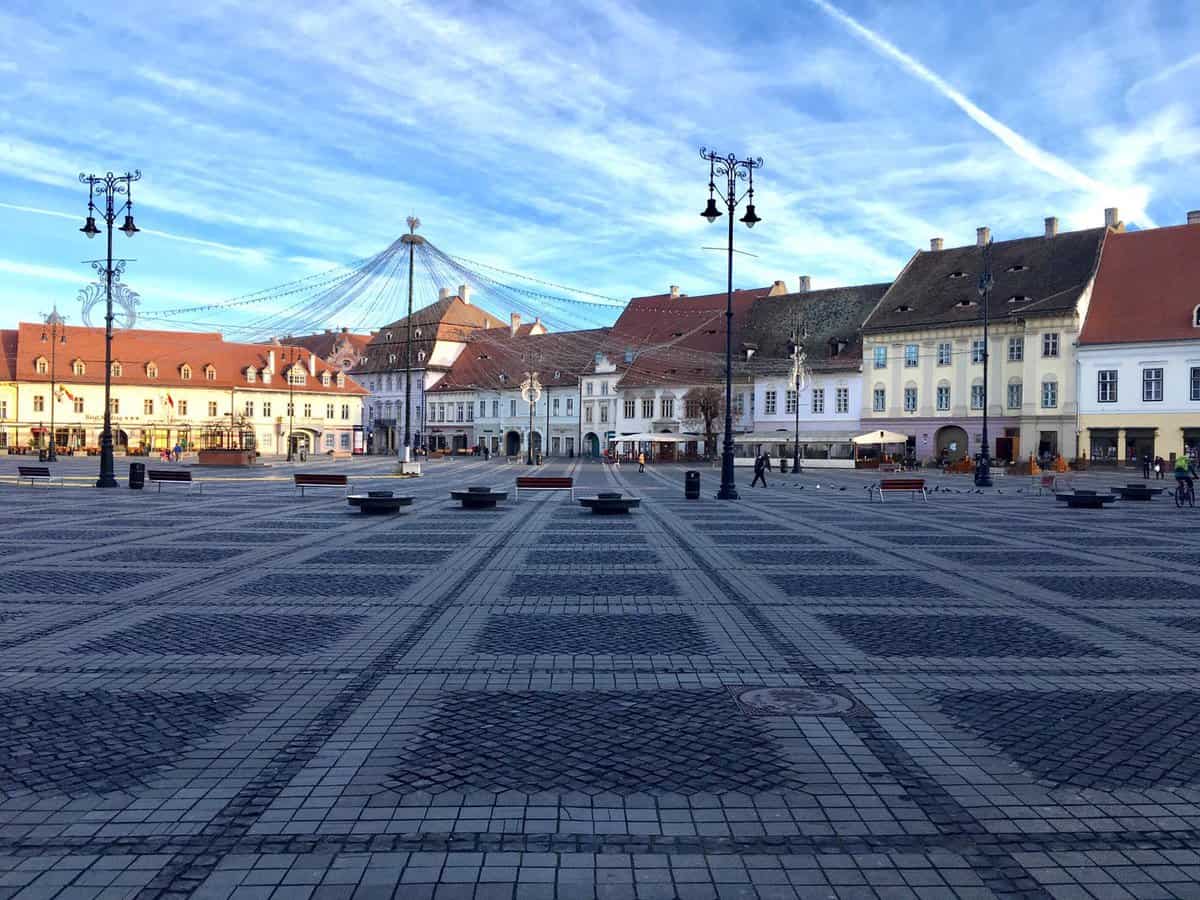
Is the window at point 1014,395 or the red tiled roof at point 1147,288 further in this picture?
the window at point 1014,395

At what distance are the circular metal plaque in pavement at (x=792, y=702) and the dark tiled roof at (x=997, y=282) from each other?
181 feet

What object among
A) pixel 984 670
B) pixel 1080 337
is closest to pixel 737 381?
pixel 1080 337

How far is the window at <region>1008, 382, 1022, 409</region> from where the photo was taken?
56.9 meters

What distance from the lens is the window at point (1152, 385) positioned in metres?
52.3

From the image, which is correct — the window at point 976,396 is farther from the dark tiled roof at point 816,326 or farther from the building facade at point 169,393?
the building facade at point 169,393

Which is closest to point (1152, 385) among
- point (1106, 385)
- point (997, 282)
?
point (1106, 385)

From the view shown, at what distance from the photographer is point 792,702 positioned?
255 inches

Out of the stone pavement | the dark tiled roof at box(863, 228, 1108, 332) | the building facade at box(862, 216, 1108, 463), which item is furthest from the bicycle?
the dark tiled roof at box(863, 228, 1108, 332)

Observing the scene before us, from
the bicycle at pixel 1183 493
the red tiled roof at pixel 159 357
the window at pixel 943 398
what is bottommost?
the bicycle at pixel 1183 493

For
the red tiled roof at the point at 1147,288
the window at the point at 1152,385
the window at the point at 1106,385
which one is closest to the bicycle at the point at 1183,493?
the window at the point at 1152,385

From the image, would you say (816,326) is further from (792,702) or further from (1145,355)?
(792,702)

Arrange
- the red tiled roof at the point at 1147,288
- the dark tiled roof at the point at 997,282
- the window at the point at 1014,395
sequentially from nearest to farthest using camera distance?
the red tiled roof at the point at 1147,288 → the dark tiled roof at the point at 997,282 → the window at the point at 1014,395

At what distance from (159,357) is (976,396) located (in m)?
64.2

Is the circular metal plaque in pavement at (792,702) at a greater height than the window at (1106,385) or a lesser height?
lesser
